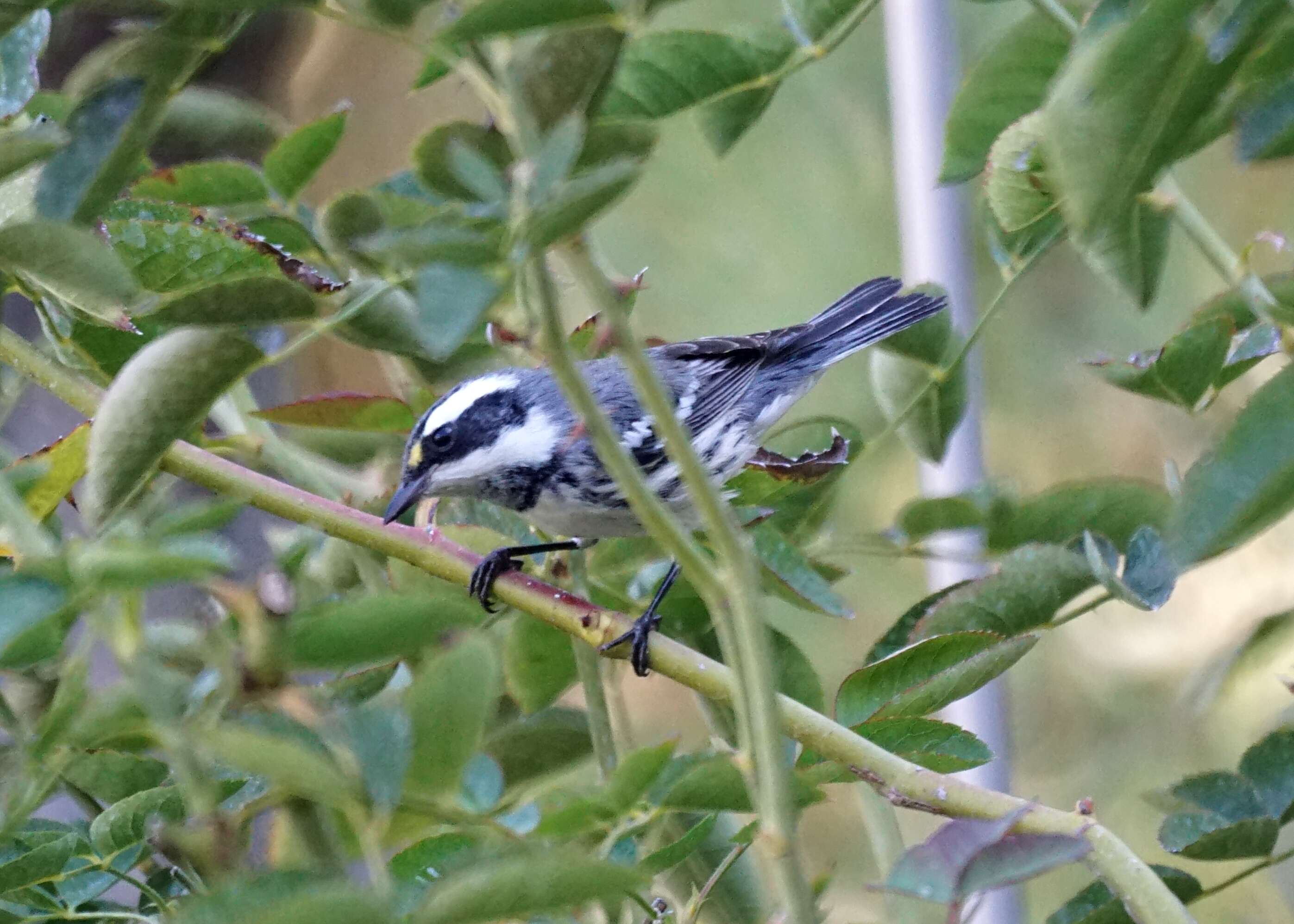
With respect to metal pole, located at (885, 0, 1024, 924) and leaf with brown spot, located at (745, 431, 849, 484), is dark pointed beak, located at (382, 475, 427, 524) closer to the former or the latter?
leaf with brown spot, located at (745, 431, 849, 484)

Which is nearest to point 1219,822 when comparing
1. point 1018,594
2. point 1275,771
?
point 1275,771

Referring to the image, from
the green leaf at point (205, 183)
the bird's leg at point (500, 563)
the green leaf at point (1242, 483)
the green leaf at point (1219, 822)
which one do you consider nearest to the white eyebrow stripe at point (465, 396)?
the bird's leg at point (500, 563)

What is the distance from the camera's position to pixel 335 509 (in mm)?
595

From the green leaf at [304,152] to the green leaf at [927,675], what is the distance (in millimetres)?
390

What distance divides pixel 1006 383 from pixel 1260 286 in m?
1.74

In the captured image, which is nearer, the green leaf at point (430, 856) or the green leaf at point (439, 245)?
the green leaf at point (439, 245)

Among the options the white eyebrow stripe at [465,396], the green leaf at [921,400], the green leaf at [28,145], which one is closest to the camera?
the green leaf at [28,145]

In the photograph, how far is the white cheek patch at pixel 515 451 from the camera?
115cm

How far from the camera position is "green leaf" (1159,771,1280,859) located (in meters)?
0.61

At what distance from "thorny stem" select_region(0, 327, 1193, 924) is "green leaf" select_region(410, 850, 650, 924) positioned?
0.44ft

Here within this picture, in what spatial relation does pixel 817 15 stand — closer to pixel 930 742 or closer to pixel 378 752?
pixel 930 742

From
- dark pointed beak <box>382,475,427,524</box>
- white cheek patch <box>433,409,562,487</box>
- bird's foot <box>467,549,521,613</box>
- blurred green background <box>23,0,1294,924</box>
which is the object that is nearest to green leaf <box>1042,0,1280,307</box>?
bird's foot <box>467,549,521,613</box>

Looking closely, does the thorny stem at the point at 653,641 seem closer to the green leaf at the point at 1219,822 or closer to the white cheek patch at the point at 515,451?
the green leaf at the point at 1219,822

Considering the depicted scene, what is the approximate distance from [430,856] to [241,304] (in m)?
0.23
